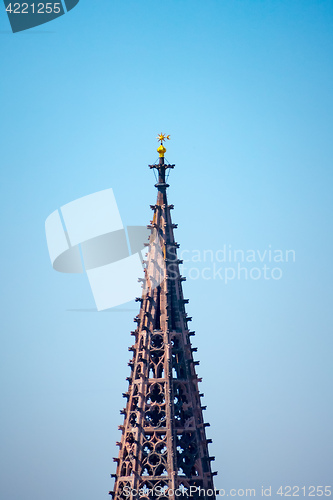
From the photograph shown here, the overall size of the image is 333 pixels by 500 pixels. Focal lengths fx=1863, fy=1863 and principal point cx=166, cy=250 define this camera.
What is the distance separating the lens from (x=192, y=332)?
13225 centimetres

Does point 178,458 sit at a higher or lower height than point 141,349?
lower

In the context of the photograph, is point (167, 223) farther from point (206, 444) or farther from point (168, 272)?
point (206, 444)

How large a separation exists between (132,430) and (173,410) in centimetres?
321

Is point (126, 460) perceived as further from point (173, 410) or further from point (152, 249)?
point (152, 249)

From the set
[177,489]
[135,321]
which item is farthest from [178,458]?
[135,321]

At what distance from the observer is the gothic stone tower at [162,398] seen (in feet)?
421

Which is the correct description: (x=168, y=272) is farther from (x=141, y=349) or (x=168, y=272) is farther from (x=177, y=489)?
(x=177, y=489)

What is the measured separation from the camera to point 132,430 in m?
130

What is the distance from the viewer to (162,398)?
429 feet

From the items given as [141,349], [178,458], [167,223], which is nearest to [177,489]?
[178,458]

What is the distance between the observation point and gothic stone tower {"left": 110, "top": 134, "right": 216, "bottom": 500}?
128 m

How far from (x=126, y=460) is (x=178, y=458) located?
3722 mm

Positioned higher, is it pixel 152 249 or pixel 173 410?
pixel 152 249

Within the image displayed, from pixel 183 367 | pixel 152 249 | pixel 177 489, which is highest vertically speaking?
pixel 152 249
